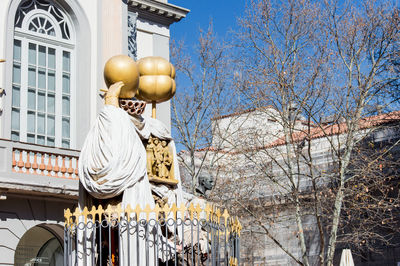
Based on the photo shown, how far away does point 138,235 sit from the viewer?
771cm

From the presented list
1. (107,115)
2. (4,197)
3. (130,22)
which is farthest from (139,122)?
(130,22)

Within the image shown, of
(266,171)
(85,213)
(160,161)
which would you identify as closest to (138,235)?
(85,213)

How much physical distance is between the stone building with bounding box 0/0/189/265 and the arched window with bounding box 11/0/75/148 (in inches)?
0.9

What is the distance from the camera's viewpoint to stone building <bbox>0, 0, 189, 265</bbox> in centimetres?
1762

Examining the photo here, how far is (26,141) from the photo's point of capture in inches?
727

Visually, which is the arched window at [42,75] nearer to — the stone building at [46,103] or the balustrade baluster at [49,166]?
the stone building at [46,103]

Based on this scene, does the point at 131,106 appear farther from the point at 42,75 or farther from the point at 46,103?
the point at 42,75

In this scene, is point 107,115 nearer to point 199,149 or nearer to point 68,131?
point 68,131

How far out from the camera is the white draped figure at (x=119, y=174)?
7.80 m

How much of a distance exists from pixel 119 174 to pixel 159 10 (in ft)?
50.1

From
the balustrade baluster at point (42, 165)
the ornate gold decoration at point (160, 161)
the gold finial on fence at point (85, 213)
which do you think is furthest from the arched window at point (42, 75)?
the gold finial on fence at point (85, 213)

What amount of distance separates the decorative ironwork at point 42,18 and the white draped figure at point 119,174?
38.0ft

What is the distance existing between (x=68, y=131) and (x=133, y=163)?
11765 millimetres

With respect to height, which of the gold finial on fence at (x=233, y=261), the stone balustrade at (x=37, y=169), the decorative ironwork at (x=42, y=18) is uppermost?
the decorative ironwork at (x=42, y=18)
